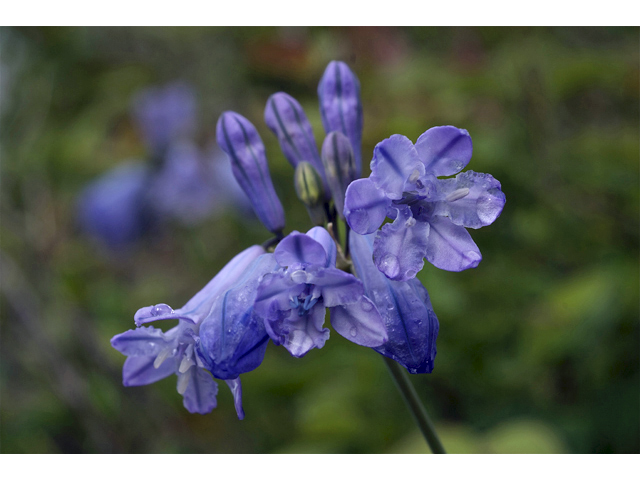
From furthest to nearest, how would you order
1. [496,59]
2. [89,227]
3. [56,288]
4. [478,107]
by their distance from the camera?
[89,227], [56,288], [478,107], [496,59]

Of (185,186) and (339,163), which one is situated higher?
(185,186)

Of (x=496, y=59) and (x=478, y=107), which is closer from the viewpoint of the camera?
(x=496, y=59)

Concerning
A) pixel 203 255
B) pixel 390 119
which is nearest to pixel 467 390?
pixel 390 119

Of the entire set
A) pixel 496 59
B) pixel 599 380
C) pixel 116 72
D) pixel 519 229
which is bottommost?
pixel 599 380

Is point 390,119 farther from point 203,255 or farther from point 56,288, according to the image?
point 56,288

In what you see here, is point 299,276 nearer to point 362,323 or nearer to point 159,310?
point 362,323

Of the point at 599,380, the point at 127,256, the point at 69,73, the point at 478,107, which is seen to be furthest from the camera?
the point at 127,256

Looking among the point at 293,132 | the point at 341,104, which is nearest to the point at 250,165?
the point at 293,132

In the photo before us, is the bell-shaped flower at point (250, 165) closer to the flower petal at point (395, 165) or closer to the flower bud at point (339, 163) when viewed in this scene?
the flower bud at point (339, 163)
